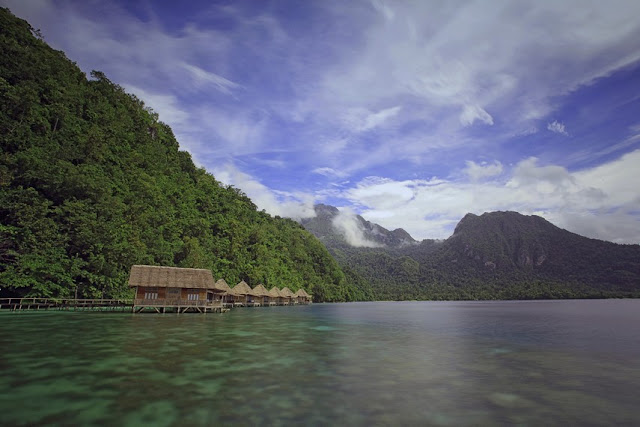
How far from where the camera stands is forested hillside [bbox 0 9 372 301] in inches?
1470

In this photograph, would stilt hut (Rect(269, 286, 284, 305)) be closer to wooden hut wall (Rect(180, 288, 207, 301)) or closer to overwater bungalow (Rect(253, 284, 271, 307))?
overwater bungalow (Rect(253, 284, 271, 307))

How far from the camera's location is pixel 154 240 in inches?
2188

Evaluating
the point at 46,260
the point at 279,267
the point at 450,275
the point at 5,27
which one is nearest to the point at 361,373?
the point at 46,260

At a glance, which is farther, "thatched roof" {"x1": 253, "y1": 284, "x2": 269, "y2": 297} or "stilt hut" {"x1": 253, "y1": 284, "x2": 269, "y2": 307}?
"stilt hut" {"x1": 253, "y1": 284, "x2": 269, "y2": 307}

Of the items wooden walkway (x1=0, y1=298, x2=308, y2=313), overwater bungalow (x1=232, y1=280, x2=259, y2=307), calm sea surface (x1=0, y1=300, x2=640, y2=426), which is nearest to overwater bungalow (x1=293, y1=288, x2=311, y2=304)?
overwater bungalow (x1=232, y1=280, x2=259, y2=307)

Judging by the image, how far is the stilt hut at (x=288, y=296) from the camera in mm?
80812

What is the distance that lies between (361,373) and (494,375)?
5.29 metres

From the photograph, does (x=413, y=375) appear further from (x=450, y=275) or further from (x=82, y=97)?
(x=450, y=275)

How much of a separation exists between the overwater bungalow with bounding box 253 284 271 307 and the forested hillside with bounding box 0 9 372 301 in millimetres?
5603

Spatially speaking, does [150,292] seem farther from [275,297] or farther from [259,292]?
[275,297]

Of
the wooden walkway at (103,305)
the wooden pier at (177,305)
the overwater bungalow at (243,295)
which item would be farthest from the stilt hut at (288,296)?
the wooden pier at (177,305)

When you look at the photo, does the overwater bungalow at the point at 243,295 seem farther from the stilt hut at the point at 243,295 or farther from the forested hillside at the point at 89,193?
the forested hillside at the point at 89,193

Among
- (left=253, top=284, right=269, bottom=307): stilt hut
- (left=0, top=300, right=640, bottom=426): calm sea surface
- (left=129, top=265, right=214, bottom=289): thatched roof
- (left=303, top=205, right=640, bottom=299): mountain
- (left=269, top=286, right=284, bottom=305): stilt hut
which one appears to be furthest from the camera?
(left=303, top=205, right=640, bottom=299): mountain

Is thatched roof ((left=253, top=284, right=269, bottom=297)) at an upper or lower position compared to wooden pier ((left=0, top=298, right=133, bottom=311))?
upper
